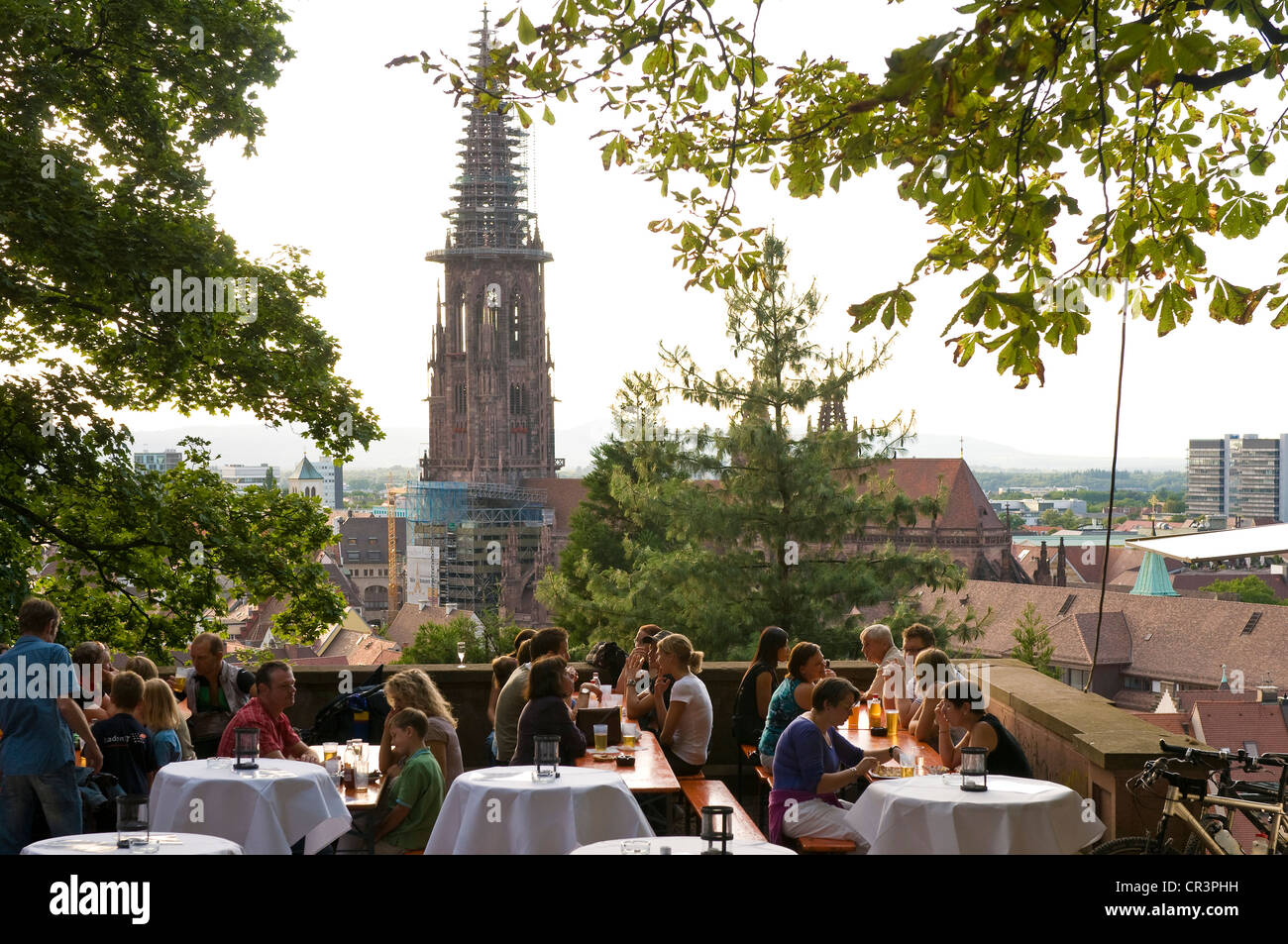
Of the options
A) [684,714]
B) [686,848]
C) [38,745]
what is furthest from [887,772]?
[38,745]

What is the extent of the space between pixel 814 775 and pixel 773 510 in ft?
66.1

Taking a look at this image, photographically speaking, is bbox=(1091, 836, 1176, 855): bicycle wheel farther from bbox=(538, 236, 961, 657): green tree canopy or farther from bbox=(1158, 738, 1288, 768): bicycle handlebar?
bbox=(538, 236, 961, 657): green tree canopy

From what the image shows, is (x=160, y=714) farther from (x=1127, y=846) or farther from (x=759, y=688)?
(x=1127, y=846)

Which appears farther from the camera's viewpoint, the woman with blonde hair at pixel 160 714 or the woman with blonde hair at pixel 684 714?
the woman with blonde hair at pixel 684 714

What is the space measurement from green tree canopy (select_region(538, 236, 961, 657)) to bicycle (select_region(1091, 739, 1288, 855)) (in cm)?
1949

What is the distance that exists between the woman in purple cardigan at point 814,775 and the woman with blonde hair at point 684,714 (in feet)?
5.51

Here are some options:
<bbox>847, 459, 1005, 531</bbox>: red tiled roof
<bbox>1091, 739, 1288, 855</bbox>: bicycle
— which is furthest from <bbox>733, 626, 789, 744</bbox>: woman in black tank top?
<bbox>847, 459, 1005, 531</bbox>: red tiled roof

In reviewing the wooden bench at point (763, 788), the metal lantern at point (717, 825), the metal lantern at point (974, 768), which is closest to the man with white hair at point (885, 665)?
the wooden bench at point (763, 788)

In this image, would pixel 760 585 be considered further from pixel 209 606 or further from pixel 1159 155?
pixel 1159 155

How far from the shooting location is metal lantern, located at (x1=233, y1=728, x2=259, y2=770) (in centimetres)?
661

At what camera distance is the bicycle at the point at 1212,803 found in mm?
5207

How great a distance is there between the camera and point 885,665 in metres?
9.20

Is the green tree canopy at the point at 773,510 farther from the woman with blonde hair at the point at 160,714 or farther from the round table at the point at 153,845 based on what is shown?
the round table at the point at 153,845
